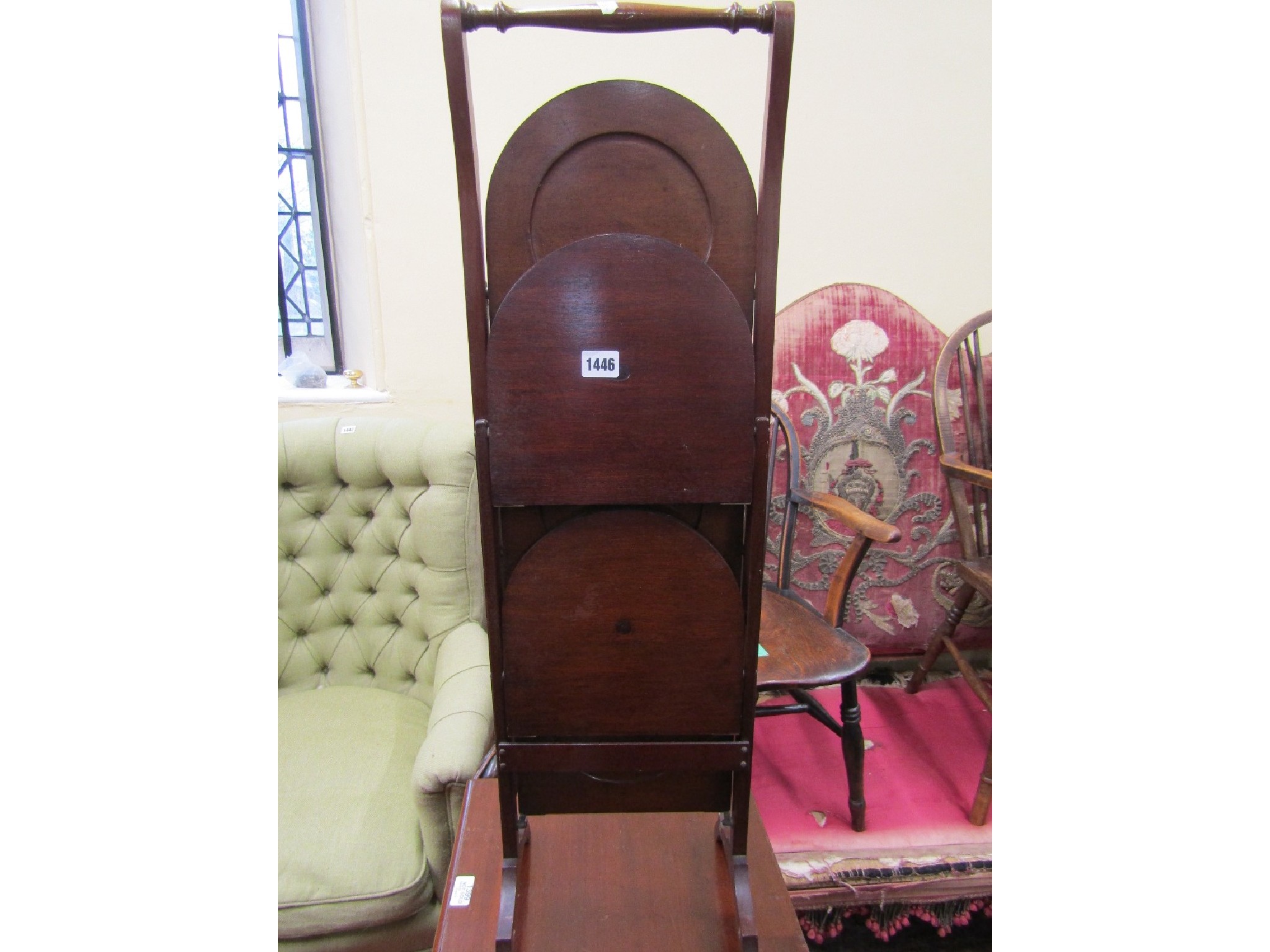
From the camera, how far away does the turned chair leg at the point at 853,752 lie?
47.1 inches

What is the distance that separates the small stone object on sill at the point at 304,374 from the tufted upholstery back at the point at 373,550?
21 centimetres

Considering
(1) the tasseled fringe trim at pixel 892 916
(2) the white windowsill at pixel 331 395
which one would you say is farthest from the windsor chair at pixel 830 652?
(2) the white windowsill at pixel 331 395

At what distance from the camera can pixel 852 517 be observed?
1227 millimetres

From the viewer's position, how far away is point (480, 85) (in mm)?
1412

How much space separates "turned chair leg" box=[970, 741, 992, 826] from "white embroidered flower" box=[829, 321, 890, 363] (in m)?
0.92

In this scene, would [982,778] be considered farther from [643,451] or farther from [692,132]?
[692,132]

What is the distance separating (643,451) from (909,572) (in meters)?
1.23

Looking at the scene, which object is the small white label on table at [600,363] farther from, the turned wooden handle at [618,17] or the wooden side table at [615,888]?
the wooden side table at [615,888]

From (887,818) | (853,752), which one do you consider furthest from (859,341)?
(887,818)

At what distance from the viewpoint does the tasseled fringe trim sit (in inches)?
47.0

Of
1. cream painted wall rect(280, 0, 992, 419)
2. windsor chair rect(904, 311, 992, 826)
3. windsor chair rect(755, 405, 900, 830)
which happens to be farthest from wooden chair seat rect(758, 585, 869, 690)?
cream painted wall rect(280, 0, 992, 419)

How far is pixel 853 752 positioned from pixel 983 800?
271 mm

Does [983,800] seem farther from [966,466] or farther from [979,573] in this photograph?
[966,466]

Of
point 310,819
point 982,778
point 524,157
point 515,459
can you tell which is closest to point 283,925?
point 310,819
